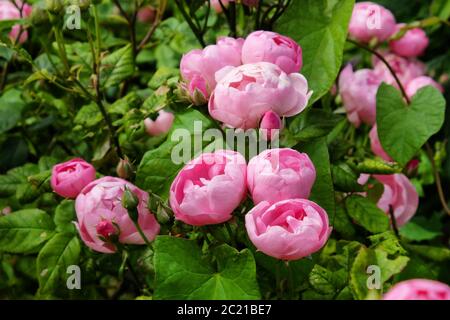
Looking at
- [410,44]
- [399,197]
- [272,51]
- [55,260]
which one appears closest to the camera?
[272,51]

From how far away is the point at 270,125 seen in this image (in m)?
0.65

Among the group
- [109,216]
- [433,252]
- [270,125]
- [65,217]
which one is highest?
[270,125]

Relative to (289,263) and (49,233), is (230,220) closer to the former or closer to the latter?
(289,263)

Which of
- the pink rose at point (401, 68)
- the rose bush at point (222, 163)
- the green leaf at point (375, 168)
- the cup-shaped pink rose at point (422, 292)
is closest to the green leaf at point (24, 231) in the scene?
the rose bush at point (222, 163)

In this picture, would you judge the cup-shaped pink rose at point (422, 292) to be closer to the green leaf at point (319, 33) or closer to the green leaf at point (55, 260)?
the green leaf at point (319, 33)

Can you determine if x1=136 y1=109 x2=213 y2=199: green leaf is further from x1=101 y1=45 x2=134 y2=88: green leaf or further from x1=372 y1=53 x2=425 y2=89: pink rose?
x1=372 y1=53 x2=425 y2=89: pink rose

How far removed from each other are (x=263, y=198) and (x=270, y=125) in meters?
0.08

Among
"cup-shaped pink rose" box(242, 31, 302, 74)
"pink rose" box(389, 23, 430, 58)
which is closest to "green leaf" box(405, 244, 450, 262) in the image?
"cup-shaped pink rose" box(242, 31, 302, 74)

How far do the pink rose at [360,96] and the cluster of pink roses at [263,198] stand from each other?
410 mm

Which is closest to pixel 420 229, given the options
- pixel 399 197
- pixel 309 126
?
pixel 399 197

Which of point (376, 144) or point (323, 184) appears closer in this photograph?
point (323, 184)

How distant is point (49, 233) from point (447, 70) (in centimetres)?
106

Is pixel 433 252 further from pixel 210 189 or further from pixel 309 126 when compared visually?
pixel 210 189
